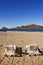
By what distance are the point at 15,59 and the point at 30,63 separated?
147 centimetres

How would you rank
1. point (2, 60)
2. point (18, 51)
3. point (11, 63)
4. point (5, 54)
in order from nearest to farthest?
point (11, 63) → point (2, 60) → point (5, 54) → point (18, 51)

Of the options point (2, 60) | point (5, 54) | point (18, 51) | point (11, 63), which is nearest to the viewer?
point (11, 63)

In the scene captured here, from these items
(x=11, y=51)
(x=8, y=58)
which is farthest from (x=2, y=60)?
(x=11, y=51)

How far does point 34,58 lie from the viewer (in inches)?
477

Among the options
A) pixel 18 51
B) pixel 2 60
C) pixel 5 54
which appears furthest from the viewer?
pixel 18 51

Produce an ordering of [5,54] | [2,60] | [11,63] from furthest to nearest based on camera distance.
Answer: [5,54] < [2,60] < [11,63]

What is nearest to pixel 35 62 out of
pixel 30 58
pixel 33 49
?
pixel 30 58

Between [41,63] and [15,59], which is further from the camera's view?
[15,59]

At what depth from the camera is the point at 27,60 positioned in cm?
1166

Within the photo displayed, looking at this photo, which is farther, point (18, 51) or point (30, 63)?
point (18, 51)

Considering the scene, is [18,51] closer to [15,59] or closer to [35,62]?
[15,59]

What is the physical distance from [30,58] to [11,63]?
194 cm

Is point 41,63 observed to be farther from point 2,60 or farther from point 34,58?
point 2,60

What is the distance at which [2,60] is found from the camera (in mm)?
11547
